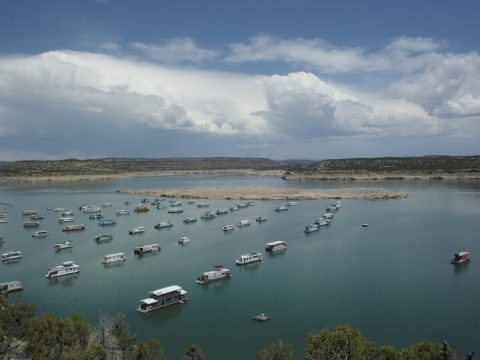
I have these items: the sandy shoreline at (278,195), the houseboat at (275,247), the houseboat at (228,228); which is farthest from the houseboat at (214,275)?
the sandy shoreline at (278,195)

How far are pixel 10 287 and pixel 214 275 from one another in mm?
12826

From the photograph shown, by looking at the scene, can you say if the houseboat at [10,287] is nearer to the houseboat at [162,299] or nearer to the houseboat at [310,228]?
the houseboat at [162,299]

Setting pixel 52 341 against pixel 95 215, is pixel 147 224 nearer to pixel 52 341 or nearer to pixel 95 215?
pixel 95 215

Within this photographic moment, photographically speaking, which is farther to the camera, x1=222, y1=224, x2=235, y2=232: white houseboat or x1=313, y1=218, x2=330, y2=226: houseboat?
x1=313, y1=218, x2=330, y2=226: houseboat

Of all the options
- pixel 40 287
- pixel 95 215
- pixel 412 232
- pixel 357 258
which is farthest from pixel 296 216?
pixel 40 287

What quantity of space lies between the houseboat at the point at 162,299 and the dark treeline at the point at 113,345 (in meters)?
5.30

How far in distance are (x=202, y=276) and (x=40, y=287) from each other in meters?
10.7

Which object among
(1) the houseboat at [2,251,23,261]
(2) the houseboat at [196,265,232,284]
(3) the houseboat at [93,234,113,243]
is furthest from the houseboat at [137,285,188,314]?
(3) the houseboat at [93,234,113,243]

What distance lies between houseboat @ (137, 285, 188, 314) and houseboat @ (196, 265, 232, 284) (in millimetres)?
2988

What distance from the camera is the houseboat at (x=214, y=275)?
2817 cm

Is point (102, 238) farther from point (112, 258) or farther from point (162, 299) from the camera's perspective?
point (162, 299)

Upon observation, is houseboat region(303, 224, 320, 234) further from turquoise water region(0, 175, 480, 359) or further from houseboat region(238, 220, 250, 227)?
houseboat region(238, 220, 250, 227)

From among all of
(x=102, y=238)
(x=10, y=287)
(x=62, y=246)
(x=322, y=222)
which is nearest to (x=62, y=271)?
(x=10, y=287)

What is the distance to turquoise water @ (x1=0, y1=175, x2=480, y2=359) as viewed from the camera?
20734 mm
